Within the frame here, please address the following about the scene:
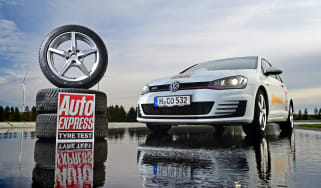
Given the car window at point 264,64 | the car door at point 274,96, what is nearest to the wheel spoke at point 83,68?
the car door at point 274,96

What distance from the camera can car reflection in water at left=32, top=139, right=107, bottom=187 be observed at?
96.0 inches

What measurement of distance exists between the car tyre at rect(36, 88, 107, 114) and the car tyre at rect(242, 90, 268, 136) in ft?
8.18

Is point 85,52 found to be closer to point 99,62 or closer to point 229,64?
point 99,62

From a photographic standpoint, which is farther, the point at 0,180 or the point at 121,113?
the point at 121,113

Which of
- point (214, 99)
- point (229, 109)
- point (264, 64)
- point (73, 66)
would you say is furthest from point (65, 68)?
point (264, 64)

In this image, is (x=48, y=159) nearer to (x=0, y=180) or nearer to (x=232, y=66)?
(x=0, y=180)

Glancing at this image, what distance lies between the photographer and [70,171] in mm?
2896

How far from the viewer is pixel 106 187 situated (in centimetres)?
229

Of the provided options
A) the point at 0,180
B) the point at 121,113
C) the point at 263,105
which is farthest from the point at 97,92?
the point at 121,113

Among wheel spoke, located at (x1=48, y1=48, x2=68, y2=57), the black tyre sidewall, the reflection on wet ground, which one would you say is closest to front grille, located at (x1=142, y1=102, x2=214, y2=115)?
the black tyre sidewall

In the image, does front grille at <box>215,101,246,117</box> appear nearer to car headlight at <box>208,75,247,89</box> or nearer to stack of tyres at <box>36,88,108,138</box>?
car headlight at <box>208,75,247,89</box>

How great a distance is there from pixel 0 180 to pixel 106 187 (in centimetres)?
82

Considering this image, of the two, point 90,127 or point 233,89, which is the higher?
point 233,89

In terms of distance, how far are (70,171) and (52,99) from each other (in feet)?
9.60
